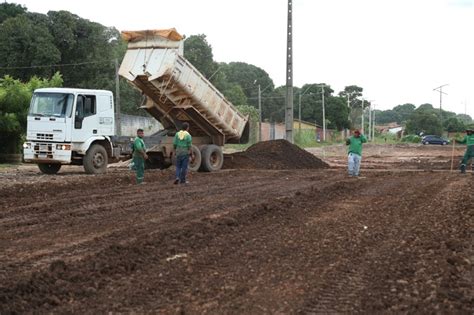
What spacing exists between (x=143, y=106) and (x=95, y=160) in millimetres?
2920

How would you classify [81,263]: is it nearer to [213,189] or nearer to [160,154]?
[213,189]

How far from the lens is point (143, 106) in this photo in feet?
67.9

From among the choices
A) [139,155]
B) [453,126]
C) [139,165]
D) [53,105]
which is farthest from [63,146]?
[453,126]

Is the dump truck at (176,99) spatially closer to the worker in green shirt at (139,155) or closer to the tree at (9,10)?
the worker in green shirt at (139,155)

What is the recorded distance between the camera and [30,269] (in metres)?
5.97

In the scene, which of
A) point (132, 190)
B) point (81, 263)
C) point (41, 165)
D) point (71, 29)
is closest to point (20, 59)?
point (71, 29)

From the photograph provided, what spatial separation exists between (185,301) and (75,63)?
145ft

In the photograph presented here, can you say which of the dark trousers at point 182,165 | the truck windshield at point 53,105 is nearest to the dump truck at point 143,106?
the truck windshield at point 53,105

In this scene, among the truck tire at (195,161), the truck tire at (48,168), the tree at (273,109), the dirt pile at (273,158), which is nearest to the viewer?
the truck tire at (48,168)

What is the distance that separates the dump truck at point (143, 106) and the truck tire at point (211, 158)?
34 mm

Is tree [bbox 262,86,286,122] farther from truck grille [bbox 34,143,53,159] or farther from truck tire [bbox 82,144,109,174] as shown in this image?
truck grille [bbox 34,143,53,159]

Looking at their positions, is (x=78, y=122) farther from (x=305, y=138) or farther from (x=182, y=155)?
(x=305, y=138)

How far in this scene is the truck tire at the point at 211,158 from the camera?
2119 cm

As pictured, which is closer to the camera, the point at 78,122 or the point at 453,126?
the point at 78,122
